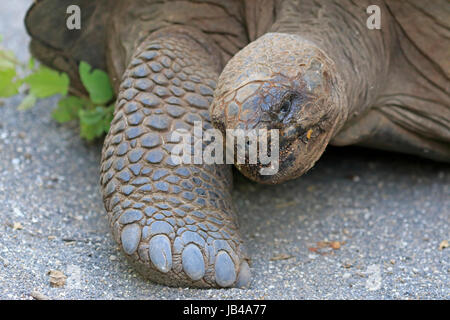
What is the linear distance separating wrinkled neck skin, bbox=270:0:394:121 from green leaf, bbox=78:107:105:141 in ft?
3.33

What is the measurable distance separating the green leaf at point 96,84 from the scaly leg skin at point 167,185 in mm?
475

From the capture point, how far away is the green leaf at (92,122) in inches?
121

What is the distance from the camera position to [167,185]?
86.2 inches

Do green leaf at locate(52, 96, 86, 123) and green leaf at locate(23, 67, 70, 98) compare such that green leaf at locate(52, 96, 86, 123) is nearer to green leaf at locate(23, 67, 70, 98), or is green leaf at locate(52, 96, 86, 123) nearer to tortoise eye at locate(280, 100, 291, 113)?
green leaf at locate(23, 67, 70, 98)

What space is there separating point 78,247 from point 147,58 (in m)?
0.75

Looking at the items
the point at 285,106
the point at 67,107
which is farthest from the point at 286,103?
the point at 67,107

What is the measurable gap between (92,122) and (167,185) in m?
1.00

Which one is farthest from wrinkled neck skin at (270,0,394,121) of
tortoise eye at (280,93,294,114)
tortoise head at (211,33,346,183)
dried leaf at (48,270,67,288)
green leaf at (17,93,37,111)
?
green leaf at (17,93,37,111)

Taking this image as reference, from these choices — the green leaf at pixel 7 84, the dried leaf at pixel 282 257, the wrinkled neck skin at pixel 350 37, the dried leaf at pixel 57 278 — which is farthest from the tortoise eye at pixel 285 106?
the green leaf at pixel 7 84

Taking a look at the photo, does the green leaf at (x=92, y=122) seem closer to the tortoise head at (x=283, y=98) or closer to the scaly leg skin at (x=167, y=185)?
the scaly leg skin at (x=167, y=185)

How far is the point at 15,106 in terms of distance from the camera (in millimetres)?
3619

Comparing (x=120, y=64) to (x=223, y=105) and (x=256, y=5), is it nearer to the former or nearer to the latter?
(x=256, y=5)

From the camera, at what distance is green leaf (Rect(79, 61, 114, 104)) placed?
2.98 meters

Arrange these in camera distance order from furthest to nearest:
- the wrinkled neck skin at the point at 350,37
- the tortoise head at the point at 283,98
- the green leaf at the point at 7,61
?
1. the green leaf at the point at 7,61
2. the wrinkled neck skin at the point at 350,37
3. the tortoise head at the point at 283,98
